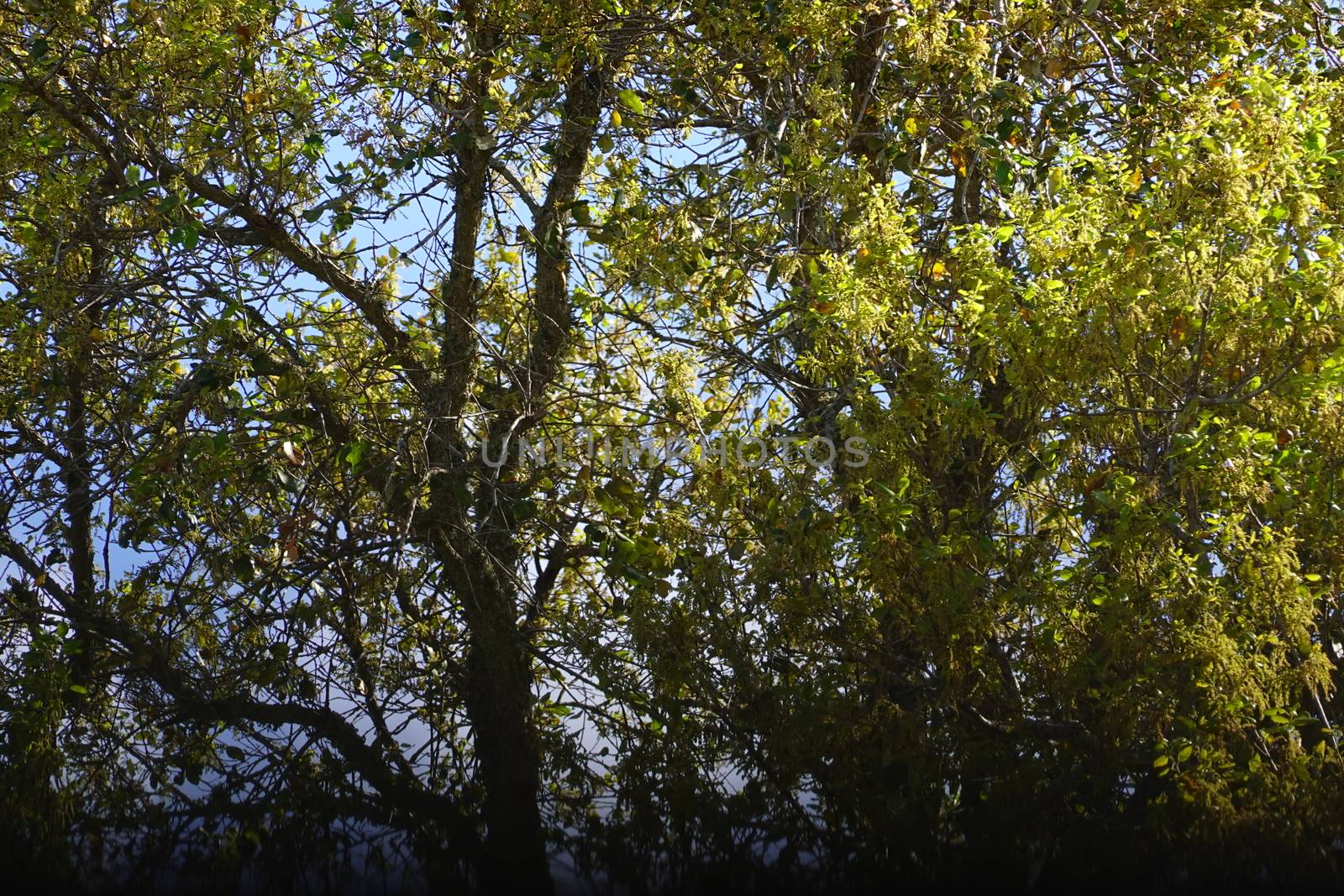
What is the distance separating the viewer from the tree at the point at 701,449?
3.75m

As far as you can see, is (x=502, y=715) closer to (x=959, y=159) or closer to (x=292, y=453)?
(x=292, y=453)

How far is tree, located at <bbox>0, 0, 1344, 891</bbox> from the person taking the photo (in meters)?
Result: 3.75

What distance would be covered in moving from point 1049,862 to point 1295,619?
56.2 inches

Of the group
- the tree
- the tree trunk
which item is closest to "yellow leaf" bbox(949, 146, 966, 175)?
the tree

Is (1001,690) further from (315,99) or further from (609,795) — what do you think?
(315,99)

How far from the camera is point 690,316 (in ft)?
16.9

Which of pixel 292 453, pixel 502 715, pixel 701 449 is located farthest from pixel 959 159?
pixel 502 715

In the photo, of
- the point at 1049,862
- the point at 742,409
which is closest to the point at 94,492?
the point at 742,409

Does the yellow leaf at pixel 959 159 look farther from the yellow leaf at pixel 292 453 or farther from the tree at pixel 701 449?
the yellow leaf at pixel 292 453

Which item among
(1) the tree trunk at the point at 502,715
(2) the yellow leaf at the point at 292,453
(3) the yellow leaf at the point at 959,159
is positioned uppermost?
(3) the yellow leaf at the point at 959,159

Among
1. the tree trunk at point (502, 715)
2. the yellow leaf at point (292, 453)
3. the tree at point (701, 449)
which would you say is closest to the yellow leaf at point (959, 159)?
the tree at point (701, 449)

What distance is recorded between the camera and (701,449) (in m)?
4.70

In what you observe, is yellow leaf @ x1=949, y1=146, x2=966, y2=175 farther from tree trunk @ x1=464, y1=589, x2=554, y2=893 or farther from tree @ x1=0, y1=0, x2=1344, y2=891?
tree trunk @ x1=464, y1=589, x2=554, y2=893

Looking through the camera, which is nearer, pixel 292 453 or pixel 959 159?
pixel 292 453
